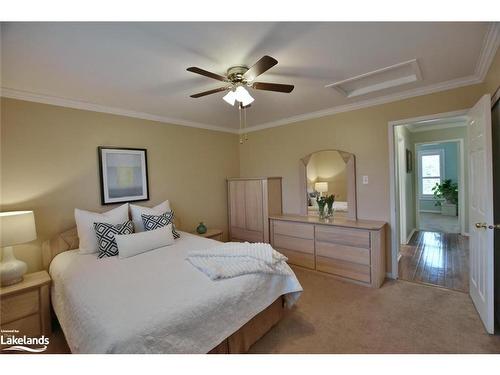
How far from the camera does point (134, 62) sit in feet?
6.05

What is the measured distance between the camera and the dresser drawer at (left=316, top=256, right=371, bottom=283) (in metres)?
2.79

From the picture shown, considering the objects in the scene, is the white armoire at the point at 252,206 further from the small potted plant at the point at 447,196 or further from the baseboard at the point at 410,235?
the small potted plant at the point at 447,196

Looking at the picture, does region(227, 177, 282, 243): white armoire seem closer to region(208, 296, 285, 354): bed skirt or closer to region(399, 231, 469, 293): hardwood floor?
region(208, 296, 285, 354): bed skirt

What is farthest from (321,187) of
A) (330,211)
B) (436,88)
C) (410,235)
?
(410,235)

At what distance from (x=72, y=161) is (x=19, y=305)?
1449 mm

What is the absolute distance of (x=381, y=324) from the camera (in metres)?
2.05

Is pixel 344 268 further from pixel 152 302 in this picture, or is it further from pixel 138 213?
pixel 138 213

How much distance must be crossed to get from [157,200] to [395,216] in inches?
126

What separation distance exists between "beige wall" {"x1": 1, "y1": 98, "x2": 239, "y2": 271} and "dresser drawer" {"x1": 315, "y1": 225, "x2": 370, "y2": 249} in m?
1.93

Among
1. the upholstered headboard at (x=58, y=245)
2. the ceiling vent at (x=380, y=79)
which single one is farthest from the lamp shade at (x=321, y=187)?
the upholstered headboard at (x=58, y=245)

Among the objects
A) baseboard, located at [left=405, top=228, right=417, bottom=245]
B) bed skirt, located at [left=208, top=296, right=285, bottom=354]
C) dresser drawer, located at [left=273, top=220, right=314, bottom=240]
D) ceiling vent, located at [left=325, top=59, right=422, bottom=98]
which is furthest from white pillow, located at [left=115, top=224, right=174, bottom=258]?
baseboard, located at [left=405, top=228, right=417, bottom=245]

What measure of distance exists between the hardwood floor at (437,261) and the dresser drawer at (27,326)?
3894 millimetres

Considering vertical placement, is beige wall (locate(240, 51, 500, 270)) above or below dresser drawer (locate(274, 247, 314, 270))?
above
